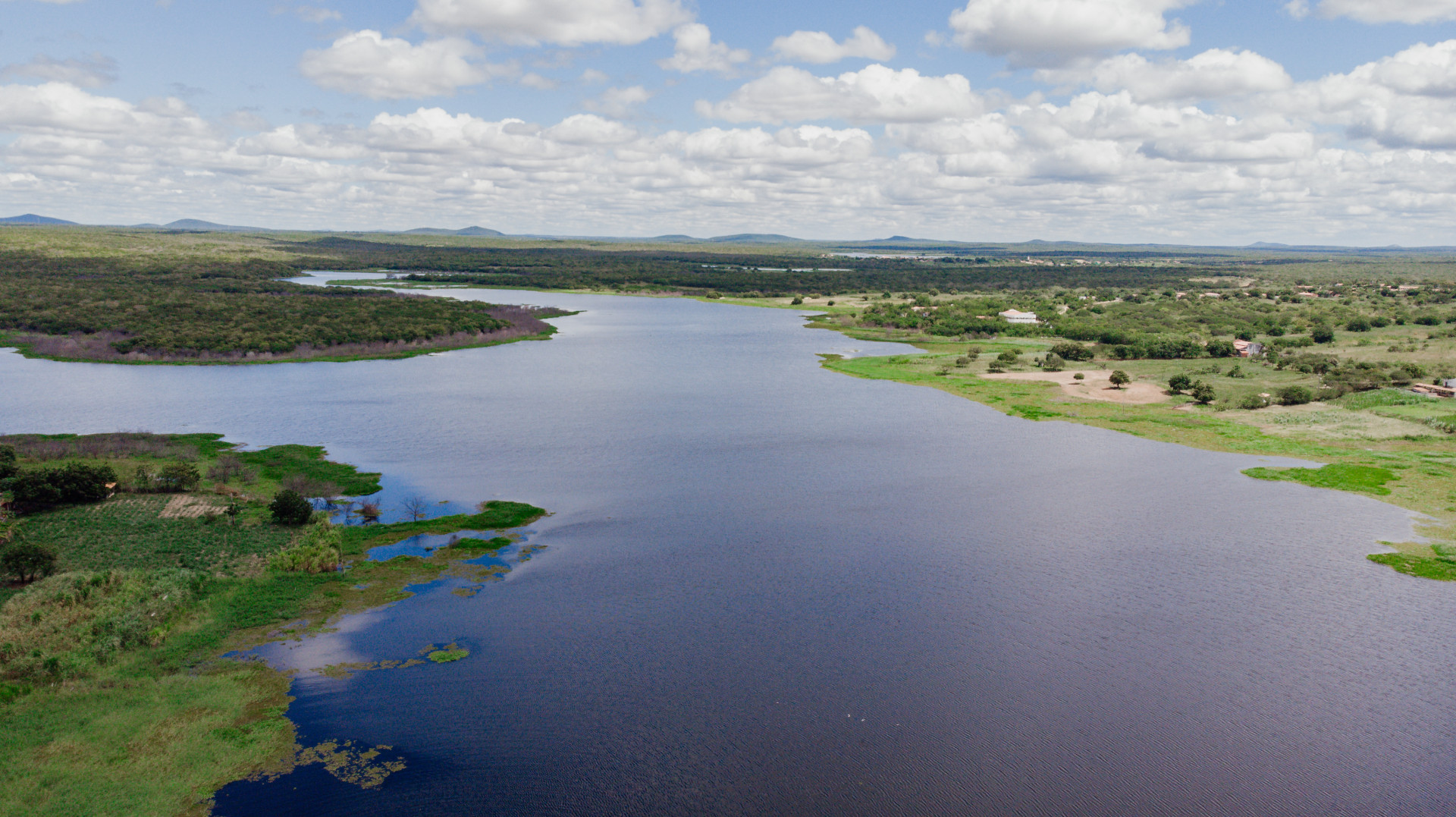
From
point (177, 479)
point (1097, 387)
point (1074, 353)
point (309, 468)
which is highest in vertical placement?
point (1074, 353)

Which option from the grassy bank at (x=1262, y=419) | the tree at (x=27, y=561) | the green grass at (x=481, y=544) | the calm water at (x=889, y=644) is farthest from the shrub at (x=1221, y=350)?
the tree at (x=27, y=561)

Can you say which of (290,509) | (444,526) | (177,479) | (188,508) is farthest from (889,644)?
(177,479)

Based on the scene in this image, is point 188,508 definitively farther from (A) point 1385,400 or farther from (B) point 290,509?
(A) point 1385,400

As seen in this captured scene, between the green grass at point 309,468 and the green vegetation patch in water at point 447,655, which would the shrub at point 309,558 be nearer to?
the green grass at point 309,468

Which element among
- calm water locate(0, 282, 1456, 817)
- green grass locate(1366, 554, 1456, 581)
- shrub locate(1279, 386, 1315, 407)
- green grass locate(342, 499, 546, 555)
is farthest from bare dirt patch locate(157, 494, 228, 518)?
shrub locate(1279, 386, 1315, 407)

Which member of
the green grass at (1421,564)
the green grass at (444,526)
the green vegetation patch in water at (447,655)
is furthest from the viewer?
the green grass at (444,526)

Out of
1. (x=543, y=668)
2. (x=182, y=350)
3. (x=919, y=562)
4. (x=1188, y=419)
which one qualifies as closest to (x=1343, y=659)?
(x=919, y=562)
